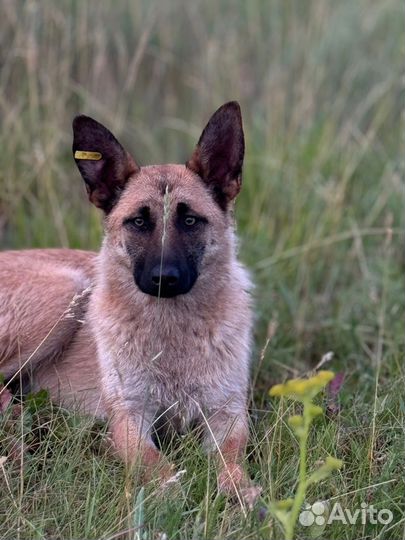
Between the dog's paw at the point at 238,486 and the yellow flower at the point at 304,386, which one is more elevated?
the yellow flower at the point at 304,386

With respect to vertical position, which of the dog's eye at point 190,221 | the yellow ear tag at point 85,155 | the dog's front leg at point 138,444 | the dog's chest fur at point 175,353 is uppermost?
the yellow ear tag at point 85,155

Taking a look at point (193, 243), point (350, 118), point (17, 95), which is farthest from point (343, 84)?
point (193, 243)

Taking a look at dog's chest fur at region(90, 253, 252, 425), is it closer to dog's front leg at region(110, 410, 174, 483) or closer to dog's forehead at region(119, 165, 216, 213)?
dog's front leg at region(110, 410, 174, 483)

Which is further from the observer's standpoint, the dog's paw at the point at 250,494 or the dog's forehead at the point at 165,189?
the dog's forehead at the point at 165,189

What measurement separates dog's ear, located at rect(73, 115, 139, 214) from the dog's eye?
13.9 inches

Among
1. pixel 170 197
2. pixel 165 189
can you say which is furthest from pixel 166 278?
pixel 165 189

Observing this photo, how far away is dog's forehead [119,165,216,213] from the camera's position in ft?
12.9

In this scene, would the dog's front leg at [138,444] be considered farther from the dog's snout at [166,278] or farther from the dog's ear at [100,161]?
the dog's ear at [100,161]

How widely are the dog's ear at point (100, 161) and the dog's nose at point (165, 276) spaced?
1.90 feet

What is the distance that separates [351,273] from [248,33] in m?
2.50

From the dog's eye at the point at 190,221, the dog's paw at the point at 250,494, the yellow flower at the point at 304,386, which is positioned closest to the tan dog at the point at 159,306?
the dog's eye at the point at 190,221

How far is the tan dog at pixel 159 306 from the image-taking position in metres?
3.87

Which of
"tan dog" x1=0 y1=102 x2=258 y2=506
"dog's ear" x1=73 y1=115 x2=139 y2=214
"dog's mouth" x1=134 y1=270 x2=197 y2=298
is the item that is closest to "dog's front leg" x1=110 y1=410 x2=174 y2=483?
"tan dog" x1=0 y1=102 x2=258 y2=506

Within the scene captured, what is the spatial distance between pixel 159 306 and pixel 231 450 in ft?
2.33
